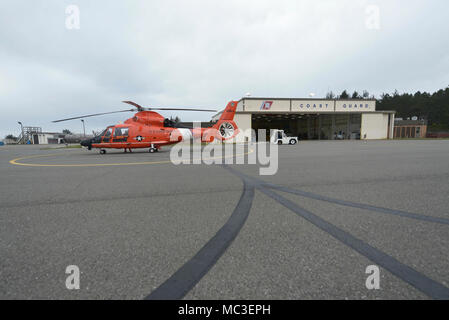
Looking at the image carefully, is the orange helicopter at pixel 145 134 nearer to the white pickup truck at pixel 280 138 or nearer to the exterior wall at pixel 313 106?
the white pickup truck at pixel 280 138

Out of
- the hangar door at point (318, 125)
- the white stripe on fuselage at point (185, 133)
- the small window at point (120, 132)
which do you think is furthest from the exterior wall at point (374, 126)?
the small window at point (120, 132)

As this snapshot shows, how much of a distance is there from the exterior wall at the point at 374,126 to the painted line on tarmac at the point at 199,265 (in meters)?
46.5

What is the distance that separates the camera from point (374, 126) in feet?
130

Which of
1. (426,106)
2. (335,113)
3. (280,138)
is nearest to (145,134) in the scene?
(280,138)

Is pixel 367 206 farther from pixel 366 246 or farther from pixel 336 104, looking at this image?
pixel 336 104

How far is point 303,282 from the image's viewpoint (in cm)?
172

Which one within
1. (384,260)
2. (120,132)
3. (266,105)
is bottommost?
(384,260)

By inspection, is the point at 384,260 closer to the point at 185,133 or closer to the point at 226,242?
the point at 226,242

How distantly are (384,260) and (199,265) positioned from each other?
1.87 meters

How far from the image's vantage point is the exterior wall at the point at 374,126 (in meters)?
39.6

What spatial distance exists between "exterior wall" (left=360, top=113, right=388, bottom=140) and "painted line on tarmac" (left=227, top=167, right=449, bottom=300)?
45.6 meters

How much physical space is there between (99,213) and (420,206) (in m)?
5.58

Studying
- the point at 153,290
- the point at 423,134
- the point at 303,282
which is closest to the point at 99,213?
the point at 153,290

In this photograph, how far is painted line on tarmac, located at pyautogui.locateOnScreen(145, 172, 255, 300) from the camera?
5.30ft
